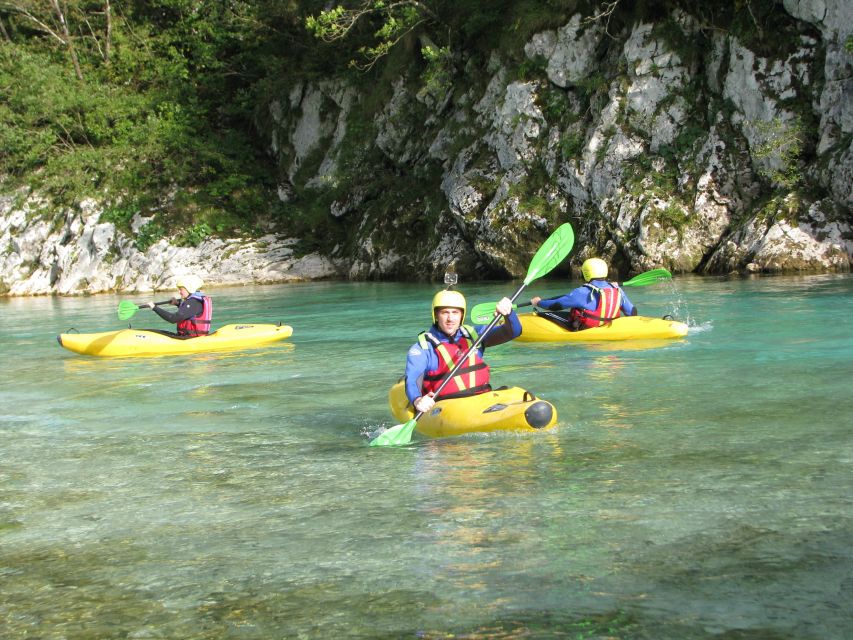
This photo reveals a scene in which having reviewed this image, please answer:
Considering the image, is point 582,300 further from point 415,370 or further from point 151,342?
point 151,342

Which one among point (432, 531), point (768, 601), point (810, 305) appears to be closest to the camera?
point (768, 601)

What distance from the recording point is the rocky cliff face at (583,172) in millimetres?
17125

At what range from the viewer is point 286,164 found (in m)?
28.1

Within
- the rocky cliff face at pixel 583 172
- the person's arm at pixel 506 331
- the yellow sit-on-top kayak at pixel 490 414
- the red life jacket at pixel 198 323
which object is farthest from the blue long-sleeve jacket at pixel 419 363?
the rocky cliff face at pixel 583 172

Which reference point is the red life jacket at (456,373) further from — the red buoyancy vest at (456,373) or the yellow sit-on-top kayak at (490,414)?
the yellow sit-on-top kayak at (490,414)

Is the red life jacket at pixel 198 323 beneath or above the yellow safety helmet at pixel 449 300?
beneath

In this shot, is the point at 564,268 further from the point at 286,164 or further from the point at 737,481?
the point at 737,481

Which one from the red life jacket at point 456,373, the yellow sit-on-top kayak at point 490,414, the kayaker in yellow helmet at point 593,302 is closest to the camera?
the yellow sit-on-top kayak at point 490,414

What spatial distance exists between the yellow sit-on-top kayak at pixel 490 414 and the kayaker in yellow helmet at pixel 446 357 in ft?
0.46

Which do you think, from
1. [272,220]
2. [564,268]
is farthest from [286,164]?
[564,268]

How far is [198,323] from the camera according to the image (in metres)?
11.1

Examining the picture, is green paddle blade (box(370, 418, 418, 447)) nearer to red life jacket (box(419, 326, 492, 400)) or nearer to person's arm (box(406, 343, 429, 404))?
person's arm (box(406, 343, 429, 404))

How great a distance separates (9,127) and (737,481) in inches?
1100

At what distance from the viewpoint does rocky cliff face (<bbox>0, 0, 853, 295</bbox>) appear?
17125 mm
